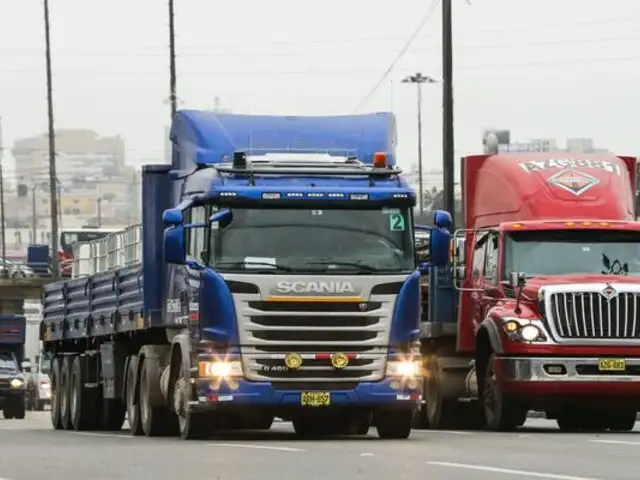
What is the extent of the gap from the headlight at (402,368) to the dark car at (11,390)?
32095 mm

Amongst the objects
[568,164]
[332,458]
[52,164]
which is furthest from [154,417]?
[52,164]

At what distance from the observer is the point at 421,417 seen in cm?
3094

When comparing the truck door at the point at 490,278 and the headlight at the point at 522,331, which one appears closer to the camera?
the headlight at the point at 522,331

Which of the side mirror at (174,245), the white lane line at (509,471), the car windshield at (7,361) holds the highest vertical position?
the side mirror at (174,245)

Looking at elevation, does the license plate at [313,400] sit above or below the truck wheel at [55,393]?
above

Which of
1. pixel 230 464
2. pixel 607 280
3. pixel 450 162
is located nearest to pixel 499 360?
pixel 607 280

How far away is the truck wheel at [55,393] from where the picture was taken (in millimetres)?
36062

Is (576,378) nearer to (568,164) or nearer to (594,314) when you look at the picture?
(594,314)

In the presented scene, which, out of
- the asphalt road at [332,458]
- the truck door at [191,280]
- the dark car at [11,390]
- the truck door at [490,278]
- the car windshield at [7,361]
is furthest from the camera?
the car windshield at [7,361]

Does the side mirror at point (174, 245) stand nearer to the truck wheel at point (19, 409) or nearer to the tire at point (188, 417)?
the tire at point (188, 417)

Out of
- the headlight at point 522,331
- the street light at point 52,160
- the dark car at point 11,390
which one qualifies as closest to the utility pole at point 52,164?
the street light at point 52,160

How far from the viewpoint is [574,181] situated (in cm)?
2833

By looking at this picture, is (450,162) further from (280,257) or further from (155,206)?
(280,257)

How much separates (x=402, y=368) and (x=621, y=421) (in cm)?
601
